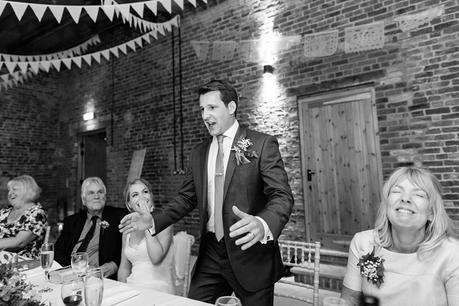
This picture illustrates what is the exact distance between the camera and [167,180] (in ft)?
17.9

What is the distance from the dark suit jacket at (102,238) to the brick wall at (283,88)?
233cm

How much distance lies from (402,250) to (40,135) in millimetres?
7586

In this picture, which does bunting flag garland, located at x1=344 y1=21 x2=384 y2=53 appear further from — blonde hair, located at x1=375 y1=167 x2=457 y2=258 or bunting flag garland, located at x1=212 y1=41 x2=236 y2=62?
blonde hair, located at x1=375 y1=167 x2=457 y2=258

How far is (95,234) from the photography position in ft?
8.46

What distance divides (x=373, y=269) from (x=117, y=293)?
1.07 m

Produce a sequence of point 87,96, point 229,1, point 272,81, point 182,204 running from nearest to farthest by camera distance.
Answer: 1. point 182,204
2. point 272,81
3. point 229,1
4. point 87,96

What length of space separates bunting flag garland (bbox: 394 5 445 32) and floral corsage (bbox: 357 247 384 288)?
9.82 ft

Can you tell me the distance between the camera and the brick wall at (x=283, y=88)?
3336 millimetres

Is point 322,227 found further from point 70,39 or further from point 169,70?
point 70,39

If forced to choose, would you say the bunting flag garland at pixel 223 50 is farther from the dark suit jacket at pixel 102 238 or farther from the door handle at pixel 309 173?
the dark suit jacket at pixel 102 238

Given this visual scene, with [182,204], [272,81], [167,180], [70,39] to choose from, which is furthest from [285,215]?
[70,39]

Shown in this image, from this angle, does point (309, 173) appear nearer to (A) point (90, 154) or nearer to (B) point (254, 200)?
(B) point (254, 200)

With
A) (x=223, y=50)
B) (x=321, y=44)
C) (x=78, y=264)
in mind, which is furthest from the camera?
(x=223, y=50)

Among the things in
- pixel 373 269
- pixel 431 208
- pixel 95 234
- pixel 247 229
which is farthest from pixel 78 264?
pixel 431 208
